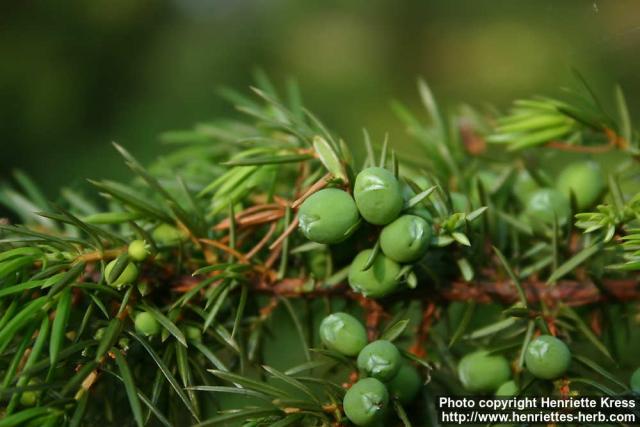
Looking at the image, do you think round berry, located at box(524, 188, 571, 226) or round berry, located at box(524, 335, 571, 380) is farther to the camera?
round berry, located at box(524, 188, 571, 226)

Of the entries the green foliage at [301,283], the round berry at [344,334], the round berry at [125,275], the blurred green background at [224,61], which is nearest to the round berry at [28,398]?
the green foliage at [301,283]

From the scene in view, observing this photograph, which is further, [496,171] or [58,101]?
[58,101]

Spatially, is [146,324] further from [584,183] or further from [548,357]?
[584,183]

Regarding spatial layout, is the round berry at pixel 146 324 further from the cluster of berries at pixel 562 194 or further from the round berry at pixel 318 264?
the cluster of berries at pixel 562 194

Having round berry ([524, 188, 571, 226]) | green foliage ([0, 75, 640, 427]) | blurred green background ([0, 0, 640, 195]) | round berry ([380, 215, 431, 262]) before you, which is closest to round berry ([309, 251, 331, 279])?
green foliage ([0, 75, 640, 427])

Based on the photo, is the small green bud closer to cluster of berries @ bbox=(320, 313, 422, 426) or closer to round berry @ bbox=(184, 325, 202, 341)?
cluster of berries @ bbox=(320, 313, 422, 426)

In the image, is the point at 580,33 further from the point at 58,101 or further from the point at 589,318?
the point at 58,101

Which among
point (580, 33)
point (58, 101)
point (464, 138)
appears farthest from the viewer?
point (58, 101)

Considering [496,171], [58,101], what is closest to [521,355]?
[496,171]
